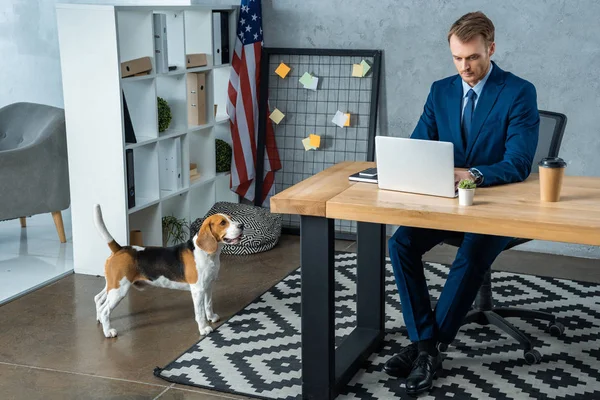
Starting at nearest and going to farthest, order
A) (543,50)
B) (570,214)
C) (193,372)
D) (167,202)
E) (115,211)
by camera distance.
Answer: (570,214), (193,372), (115,211), (543,50), (167,202)

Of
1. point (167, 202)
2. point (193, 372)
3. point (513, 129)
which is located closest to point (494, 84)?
point (513, 129)

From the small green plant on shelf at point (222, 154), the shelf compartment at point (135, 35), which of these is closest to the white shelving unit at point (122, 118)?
the shelf compartment at point (135, 35)

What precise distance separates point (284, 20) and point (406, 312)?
2.53 metres

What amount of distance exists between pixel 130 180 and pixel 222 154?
1002 millimetres

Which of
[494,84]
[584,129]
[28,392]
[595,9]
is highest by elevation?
[595,9]

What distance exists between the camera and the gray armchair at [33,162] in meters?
4.38

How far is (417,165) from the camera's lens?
2.48 meters

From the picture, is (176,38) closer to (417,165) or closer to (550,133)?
(550,133)

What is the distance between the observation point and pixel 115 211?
13.3 ft

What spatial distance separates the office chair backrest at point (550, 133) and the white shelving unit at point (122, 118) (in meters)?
1.90

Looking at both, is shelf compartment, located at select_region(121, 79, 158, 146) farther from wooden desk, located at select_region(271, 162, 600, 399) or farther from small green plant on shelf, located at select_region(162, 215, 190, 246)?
wooden desk, located at select_region(271, 162, 600, 399)

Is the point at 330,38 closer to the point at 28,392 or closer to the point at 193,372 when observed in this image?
the point at 193,372

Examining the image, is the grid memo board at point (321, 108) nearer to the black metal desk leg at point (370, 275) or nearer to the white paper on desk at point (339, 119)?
the white paper on desk at point (339, 119)

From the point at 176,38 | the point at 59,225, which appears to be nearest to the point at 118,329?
the point at 59,225
